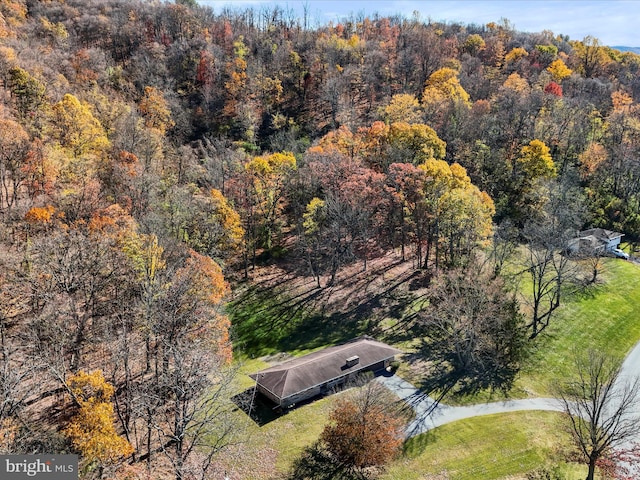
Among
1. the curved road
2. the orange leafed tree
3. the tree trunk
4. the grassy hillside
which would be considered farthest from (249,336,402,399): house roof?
the tree trunk

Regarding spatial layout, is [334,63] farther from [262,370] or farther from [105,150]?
[262,370]

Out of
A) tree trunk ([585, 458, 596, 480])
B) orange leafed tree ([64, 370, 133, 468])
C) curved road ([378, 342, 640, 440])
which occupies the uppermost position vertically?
orange leafed tree ([64, 370, 133, 468])

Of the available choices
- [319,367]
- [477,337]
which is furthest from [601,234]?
[319,367]

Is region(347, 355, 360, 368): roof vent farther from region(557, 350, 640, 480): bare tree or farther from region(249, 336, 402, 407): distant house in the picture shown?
region(557, 350, 640, 480): bare tree

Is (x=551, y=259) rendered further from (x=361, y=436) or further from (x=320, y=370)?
(x=361, y=436)

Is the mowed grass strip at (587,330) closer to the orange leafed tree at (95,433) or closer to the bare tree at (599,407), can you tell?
the bare tree at (599,407)

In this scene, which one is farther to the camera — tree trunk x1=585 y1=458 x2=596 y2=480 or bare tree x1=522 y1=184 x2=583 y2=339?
bare tree x1=522 y1=184 x2=583 y2=339
